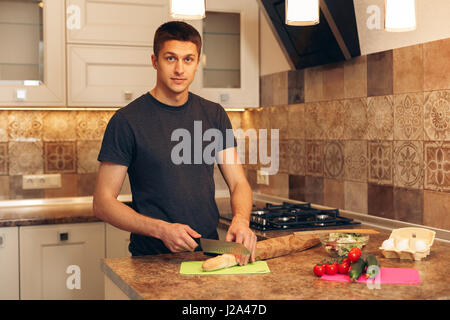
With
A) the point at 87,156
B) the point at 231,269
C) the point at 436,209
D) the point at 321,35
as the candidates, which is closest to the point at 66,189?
the point at 87,156

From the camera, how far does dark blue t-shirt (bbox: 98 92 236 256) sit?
1826 millimetres

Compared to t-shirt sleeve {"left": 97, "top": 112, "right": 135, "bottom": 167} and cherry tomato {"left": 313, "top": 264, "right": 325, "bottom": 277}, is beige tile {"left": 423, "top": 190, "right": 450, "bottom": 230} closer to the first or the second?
cherry tomato {"left": 313, "top": 264, "right": 325, "bottom": 277}

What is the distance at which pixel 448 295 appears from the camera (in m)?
1.29

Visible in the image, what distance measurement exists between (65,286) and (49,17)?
4.51 ft

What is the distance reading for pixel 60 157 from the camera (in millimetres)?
3234

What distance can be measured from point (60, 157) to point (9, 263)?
77cm

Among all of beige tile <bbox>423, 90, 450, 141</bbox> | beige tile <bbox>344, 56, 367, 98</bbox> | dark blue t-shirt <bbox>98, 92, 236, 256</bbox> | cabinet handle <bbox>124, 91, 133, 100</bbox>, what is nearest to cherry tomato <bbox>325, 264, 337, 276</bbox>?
dark blue t-shirt <bbox>98, 92, 236, 256</bbox>

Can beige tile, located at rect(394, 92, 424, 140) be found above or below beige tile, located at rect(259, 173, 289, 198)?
above

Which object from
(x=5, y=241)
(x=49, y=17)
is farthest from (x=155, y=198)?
(x=49, y=17)

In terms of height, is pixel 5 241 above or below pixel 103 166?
below

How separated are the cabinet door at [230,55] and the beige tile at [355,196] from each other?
37.3 inches

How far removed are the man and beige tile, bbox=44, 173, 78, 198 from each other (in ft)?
4.71

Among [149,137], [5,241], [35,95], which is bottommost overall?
[5,241]

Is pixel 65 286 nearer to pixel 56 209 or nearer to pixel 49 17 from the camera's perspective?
pixel 56 209
